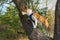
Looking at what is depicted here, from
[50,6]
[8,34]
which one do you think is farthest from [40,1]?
[8,34]

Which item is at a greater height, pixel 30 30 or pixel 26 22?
pixel 26 22

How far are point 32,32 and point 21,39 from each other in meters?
3.96

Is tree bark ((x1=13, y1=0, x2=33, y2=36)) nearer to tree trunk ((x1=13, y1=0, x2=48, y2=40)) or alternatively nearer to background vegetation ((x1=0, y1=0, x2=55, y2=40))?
tree trunk ((x1=13, y1=0, x2=48, y2=40))

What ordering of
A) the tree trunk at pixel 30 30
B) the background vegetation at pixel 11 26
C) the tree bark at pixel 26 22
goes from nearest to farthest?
the tree trunk at pixel 30 30
the tree bark at pixel 26 22
the background vegetation at pixel 11 26

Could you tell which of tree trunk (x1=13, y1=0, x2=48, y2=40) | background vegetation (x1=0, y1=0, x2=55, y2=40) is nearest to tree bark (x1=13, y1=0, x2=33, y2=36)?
tree trunk (x1=13, y1=0, x2=48, y2=40)

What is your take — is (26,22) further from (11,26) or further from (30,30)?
(11,26)

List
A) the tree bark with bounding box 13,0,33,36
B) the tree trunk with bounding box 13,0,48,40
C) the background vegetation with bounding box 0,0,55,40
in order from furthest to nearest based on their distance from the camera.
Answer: the background vegetation with bounding box 0,0,55,40 → the tree bark with bounding box 13,0,33,36 → the tree trunk with bounding box 13,0,48,40

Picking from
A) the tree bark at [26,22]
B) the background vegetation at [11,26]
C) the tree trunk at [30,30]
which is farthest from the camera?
the background vegetation at [11,26]

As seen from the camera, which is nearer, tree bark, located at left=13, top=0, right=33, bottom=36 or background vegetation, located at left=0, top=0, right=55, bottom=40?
tree bark, located at left=13, top=0, right=33, bottom=36

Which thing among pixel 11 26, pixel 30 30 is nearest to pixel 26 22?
pixel 30 30

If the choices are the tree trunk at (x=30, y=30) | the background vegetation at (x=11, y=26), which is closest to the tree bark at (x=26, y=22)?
the tree trunk at (x=30, y=30)

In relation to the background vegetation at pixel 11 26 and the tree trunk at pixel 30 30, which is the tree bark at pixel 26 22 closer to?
the tree trunk at pixel 30 30

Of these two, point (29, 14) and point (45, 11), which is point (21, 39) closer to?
point (45, 11)

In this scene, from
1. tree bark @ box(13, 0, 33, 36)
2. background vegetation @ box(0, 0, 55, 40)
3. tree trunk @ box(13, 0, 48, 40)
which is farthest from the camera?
background vegetation @ box(0, 0, 55, 40)
